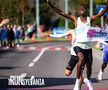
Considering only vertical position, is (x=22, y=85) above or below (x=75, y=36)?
below

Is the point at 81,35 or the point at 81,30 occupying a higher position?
the point at 81,30

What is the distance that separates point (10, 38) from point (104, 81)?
27.6 meters

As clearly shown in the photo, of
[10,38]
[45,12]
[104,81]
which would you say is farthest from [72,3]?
[104,81]

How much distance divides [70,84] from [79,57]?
11.4ft

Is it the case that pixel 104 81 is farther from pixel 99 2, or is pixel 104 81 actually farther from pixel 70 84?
pixel 99 2

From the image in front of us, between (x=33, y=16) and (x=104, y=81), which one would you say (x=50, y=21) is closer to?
(x=33, y=16)

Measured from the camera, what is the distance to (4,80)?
55.9 ft

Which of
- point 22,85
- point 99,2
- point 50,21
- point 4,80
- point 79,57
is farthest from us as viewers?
point 50,21

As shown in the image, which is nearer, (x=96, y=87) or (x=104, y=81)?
(x=96, y=87)

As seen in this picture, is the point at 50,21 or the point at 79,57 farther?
the point at 50,21

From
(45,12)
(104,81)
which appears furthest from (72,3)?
(104,81)

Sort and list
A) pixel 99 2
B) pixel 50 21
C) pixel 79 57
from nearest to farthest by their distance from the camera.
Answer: pixel 79 57 → pixel 99 2 → pixel 50 21

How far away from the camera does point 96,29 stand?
14.1 m

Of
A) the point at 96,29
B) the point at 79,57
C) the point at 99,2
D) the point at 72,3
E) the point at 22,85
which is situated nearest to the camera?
the point at 79,57
